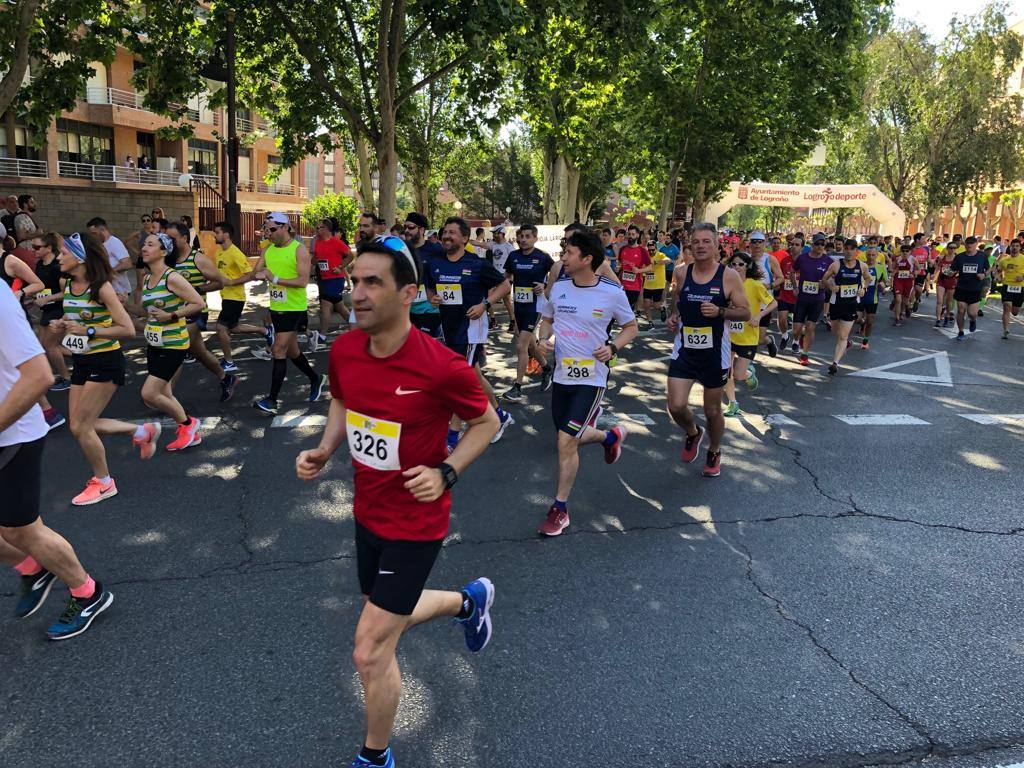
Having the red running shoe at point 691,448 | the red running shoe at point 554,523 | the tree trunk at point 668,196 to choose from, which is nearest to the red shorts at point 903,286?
the tree trunk at point 668,196

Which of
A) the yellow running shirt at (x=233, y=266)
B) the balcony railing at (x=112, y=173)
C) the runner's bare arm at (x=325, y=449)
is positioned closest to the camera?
the runner's bare arm at (x=325, y=449)

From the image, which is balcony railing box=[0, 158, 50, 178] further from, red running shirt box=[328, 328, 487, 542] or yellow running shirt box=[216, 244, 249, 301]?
red running shirt box=[328, 328, 487, 542]

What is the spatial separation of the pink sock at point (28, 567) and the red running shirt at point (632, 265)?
11227 mm

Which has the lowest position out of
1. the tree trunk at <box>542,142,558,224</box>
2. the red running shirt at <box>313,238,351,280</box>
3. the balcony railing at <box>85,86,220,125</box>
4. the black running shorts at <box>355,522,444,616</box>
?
the black running shorts at <box>355,522,444,616</box>

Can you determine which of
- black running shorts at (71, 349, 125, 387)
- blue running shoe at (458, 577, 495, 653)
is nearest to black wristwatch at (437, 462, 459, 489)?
blue running shoe at (458, 577, 495, 653)

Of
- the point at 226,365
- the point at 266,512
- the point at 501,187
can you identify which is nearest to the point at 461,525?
the point at 266,512

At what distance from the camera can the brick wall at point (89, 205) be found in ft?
91.2

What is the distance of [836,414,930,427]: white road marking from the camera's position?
8.18 m

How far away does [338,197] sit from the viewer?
3800 cm

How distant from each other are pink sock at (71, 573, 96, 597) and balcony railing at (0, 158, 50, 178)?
32.1 metres

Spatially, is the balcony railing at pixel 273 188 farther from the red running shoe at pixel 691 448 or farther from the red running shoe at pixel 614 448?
the red running shoe at pixel 614 448

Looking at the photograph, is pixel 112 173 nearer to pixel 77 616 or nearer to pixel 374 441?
pixel 77 616

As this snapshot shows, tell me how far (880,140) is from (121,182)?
3862cm

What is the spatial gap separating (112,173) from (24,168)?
11.3 ft
